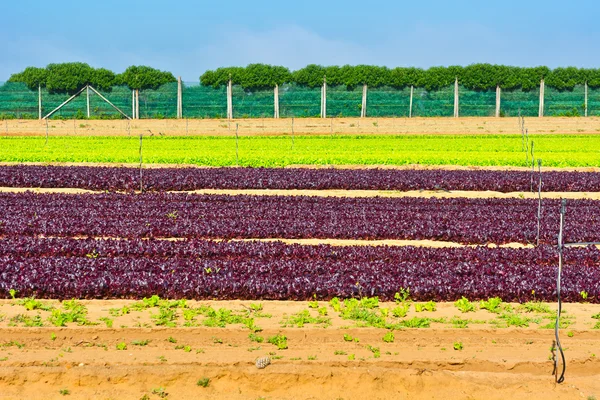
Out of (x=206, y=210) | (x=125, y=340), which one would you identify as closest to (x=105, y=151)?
(x=206, y=210)

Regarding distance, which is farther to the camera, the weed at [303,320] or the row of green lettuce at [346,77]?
the row of green lettuce at [346,77]

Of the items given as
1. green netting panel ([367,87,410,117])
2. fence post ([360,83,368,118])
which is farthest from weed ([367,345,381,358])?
green netting panel ([367,87,410,117])

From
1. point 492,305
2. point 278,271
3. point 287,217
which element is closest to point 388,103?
point 287,217

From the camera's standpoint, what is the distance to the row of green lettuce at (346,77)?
204ft

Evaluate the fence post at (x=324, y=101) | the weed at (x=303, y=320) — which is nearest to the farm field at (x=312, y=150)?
the fence post at (x=324, y=101)

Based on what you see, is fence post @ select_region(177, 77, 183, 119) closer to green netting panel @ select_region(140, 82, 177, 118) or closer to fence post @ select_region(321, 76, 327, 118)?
green netting panel @ select_region(140, 82, 177, 118)

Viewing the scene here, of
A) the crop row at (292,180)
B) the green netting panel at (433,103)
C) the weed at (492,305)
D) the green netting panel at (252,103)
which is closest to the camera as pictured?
the weed at (492,305)

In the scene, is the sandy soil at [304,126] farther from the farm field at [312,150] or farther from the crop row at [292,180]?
the crop row at [292,180]

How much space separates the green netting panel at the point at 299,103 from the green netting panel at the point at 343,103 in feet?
2.97

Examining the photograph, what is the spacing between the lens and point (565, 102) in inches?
2410

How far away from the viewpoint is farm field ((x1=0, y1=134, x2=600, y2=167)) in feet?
102

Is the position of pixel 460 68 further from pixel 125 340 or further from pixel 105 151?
pixel 125 340

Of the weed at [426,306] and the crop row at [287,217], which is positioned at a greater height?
the crop row at [287,217]

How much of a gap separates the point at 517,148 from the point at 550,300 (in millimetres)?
29568
